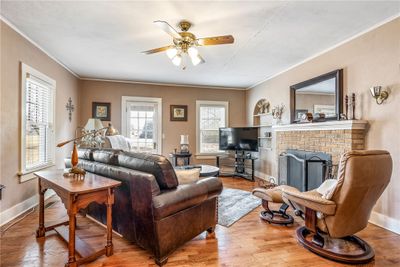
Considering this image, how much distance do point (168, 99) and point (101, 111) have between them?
1779 mm

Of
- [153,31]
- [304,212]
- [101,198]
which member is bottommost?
[304,212]

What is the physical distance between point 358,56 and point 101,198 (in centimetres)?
374

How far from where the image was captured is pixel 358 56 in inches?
125

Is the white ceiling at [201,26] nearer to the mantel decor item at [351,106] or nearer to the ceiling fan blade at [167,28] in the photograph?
the ceiling fan blade at [167,28]

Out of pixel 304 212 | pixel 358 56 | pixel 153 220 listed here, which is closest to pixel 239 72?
pixel 358 56

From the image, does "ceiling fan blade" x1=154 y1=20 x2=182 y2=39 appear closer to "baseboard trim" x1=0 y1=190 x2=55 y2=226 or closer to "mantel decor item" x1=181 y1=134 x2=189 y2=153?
"baseboard trim" x1=0 y1=190 x2=55 y2=226

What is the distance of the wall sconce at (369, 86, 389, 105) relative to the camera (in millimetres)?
2779

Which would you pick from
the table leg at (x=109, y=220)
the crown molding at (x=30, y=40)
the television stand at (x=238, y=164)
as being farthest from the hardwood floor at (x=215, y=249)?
the television stand at (x=238, y=164)

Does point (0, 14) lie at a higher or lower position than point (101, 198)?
higher

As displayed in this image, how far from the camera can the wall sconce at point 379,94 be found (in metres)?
2.78

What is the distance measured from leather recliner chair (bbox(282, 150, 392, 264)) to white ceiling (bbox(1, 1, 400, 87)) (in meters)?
1.72

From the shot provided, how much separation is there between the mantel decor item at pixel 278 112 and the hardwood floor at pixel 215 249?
2.67 metres

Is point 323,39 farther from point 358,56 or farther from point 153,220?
point 153,220

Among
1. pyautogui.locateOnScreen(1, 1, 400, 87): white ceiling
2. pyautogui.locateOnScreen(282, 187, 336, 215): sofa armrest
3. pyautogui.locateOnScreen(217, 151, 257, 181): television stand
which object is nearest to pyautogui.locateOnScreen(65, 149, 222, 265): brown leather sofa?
pyautogui.locateOnScreen(282, 187, 336, 215): sofa armrest
